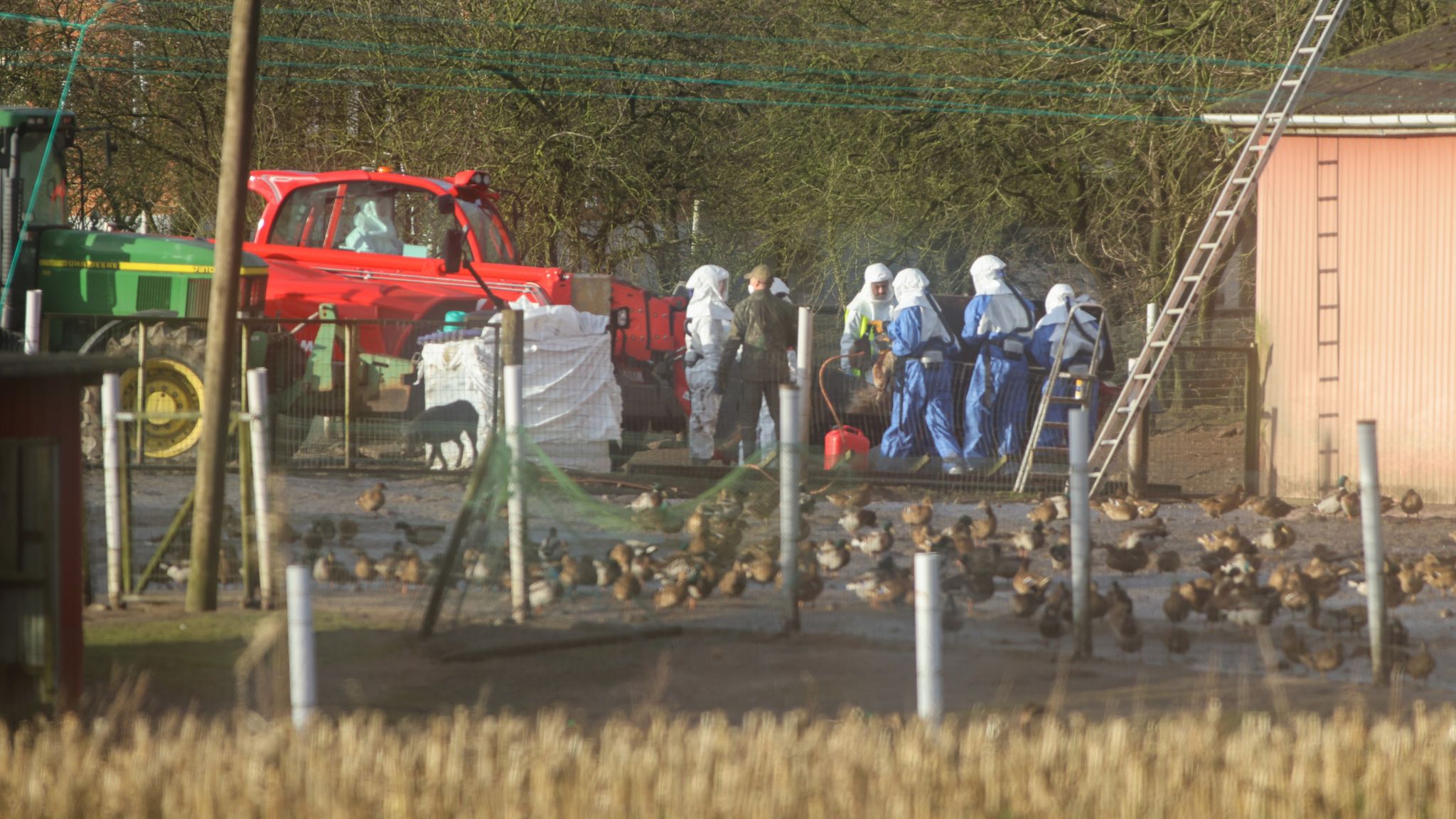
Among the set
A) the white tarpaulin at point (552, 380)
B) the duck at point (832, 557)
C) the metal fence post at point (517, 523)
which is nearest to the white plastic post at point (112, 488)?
the metal fence post at point (517, 523)

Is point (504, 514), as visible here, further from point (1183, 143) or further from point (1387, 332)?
point (1183, 143)

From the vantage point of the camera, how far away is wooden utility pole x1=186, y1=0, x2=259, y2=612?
8094mm

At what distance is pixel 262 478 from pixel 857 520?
340 centimetres

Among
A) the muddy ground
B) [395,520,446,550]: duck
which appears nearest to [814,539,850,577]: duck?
the muddy ground

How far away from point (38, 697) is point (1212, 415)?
15.2m

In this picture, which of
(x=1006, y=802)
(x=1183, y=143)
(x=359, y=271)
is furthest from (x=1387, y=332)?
(x=1006, y=802)

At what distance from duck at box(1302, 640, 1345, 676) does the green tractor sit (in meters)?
9.47

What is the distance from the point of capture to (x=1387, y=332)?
1392 cm

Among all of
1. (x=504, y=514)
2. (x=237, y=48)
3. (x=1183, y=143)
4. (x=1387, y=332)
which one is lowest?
(x=504, y=514)

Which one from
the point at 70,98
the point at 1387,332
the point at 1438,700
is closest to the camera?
the point at 1438,700

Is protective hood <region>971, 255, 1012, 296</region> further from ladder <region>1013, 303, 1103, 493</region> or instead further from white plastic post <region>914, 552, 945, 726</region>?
white plastic post <region>914, 552, 945, 726</region>

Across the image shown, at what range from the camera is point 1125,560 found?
361 inches

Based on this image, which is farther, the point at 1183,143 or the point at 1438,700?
the point at 1183,143

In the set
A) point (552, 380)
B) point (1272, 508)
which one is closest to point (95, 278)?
point (552, 380)
